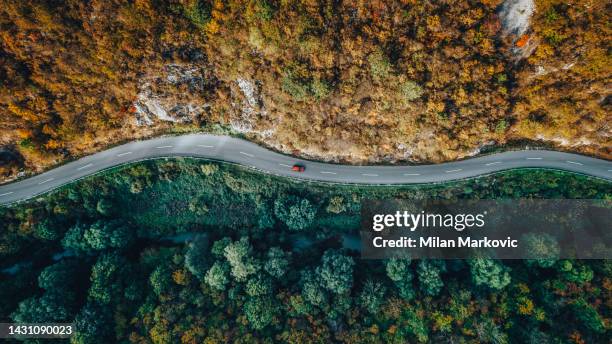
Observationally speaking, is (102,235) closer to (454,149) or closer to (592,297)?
(454,149)

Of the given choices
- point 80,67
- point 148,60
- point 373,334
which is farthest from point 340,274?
point 80,67

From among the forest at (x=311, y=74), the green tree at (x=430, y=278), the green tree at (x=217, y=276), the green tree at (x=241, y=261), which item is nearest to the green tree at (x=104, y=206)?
the forest at (x=311, y=74)

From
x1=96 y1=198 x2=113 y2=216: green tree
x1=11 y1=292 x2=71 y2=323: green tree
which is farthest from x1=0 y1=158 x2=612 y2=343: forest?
x1=96 y1=198 x2=113 y2=216: green tree

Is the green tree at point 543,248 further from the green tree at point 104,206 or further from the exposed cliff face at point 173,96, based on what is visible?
the green tree at point 104,206

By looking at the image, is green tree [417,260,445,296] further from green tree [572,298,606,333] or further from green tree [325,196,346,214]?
green tree [572,298,606,333]

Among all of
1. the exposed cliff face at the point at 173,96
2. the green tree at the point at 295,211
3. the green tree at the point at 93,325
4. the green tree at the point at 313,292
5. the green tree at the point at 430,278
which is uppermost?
the exposed cliff face at the point at 173,96

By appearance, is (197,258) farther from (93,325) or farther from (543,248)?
(543,248)

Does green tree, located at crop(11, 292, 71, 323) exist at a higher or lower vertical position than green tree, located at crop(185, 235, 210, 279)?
lower
